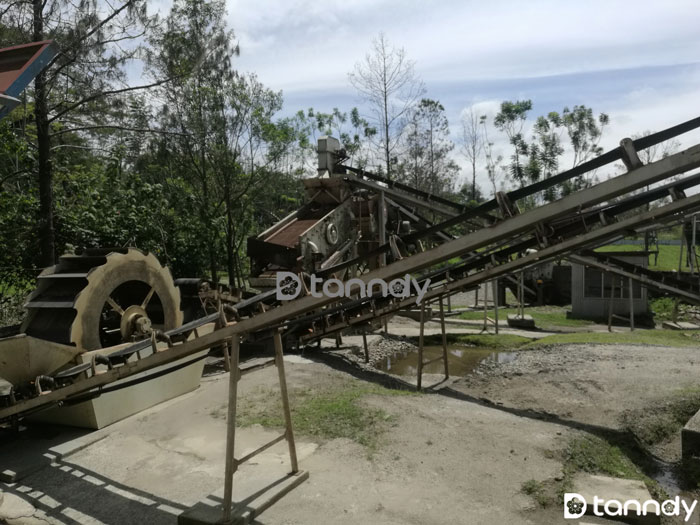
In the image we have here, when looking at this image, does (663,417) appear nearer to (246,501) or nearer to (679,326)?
(246,501)

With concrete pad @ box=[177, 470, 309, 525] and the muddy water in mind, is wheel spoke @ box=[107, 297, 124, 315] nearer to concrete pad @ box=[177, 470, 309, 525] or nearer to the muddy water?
concrete pad @ box=[177, 470, 309, 525]

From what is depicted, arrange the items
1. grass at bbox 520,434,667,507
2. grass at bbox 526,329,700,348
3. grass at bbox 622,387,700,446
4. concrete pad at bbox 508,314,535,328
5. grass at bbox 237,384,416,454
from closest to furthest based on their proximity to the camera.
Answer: grass at bbox 520,434,667,507 < grass at bbox 237,384,416,454 < grass at bbox 622,387,700,446 < grass at bbox 526,329,700,348 < concrete pad at bbox 508,314,535,328

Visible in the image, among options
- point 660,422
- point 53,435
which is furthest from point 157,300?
point 660,422

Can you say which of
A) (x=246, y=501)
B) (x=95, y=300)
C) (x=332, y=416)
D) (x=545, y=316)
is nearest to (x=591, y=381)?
(x=332, y=416)

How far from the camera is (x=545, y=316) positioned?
18.3 metres

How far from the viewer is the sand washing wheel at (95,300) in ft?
21.0

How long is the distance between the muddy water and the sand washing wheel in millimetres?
5445

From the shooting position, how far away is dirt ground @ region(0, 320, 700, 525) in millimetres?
4391

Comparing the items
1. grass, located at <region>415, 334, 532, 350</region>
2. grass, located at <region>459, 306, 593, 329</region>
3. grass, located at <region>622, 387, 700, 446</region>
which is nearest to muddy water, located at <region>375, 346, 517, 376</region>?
grass, located at <region>415, 334, 532, 350</region>

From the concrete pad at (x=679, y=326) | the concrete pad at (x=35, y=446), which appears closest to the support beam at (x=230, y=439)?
the concrete pad at (x=35, y=446)

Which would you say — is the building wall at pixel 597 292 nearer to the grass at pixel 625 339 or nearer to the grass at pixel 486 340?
the grass at pixel 625 339

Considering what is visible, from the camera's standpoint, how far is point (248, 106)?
1708cm

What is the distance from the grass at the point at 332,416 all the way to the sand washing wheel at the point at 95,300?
202 centimetres

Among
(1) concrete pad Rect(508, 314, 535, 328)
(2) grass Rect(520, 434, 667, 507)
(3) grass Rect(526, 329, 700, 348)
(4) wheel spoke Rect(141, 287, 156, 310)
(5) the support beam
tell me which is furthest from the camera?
(1) concrete pad Rect(508, 314, 535, 328)
